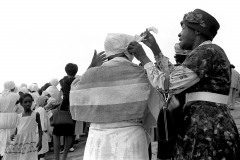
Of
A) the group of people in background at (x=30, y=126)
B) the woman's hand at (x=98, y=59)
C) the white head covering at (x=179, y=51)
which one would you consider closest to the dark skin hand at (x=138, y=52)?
the woman's hand at (x=98, y=59)

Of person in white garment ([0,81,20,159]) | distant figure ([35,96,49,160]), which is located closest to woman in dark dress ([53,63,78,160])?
distant figure ([35,96,49,160])

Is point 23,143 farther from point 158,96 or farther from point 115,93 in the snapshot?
point 158,96

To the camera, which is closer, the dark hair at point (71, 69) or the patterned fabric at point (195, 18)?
the patterned fabric at point (195, 18)

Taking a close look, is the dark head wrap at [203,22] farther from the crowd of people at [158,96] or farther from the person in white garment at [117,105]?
the person in white garment at [117,105]

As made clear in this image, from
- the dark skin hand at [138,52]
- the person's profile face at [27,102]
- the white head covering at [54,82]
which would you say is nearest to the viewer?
the dark skin hand at [138,52]

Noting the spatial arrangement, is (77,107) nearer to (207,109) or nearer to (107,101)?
(107,101)

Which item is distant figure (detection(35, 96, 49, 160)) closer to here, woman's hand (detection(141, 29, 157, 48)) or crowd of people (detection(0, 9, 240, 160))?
crowd of people (detection(0, 9, 240, 160))

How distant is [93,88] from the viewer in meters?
3.58

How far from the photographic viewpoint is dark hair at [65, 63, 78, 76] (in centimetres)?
725

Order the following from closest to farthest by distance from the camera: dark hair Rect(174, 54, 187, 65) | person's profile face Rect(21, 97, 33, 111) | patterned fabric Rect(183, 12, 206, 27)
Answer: patterned fabric Rect(183, 12, 206, 27)
dark hair Rect(174, 54, 187, 65)
person's profile face Rect(21, 97, 33, 111)

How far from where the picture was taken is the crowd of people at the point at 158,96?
297 centimetres

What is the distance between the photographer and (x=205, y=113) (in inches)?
117

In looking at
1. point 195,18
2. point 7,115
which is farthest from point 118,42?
point 7,115

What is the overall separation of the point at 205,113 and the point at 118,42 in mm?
1103
